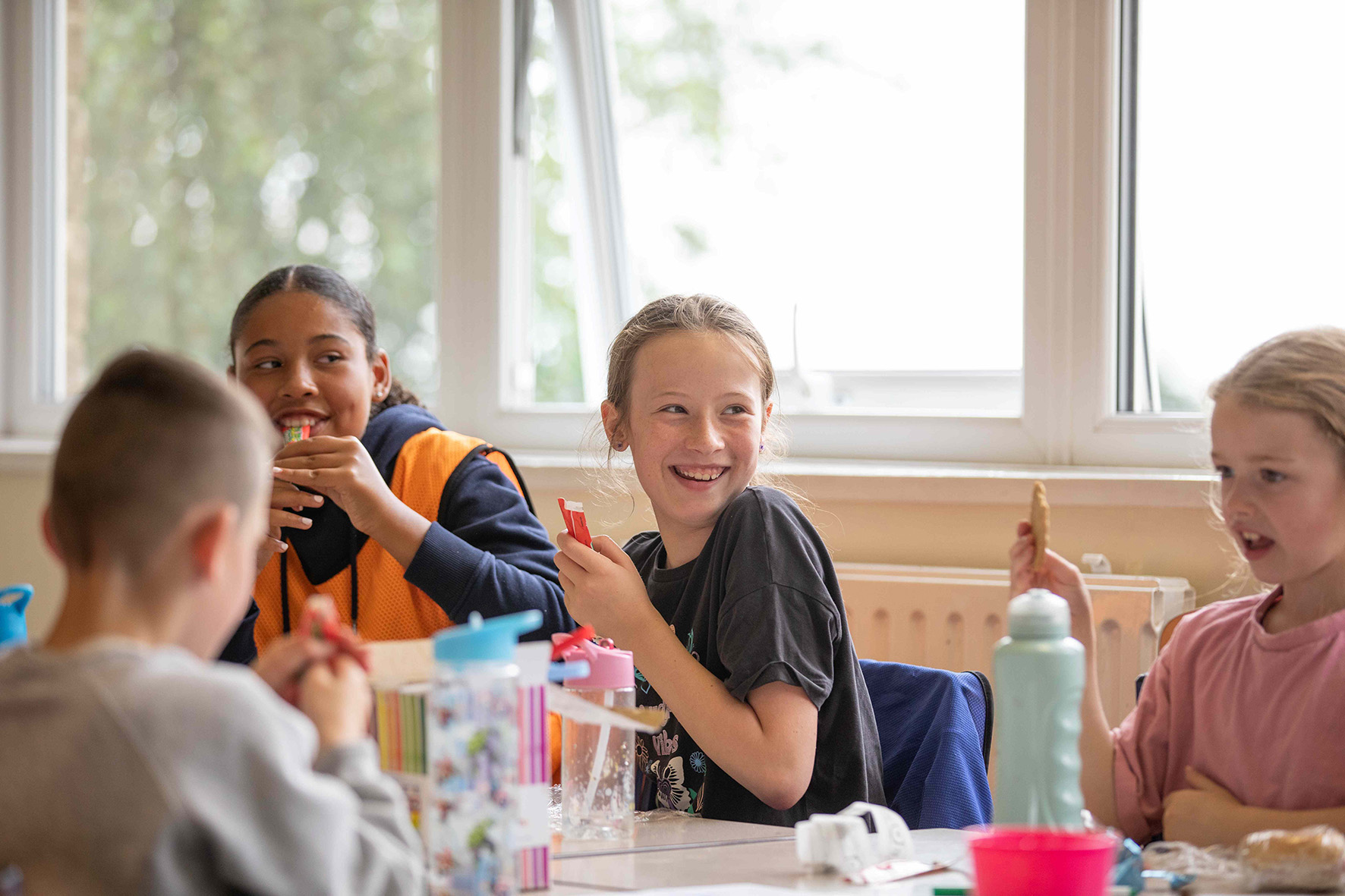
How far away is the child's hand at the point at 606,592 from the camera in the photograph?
53.4 inches

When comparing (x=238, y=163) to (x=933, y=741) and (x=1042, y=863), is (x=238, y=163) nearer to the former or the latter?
(x=933, y=741)

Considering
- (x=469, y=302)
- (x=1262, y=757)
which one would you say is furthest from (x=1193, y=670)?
(x=469, y=302)

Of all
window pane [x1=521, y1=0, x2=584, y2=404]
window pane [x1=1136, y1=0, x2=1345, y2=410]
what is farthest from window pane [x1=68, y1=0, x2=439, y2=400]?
window pane [x1=1136, y1=0, x2=1345, y2=410]

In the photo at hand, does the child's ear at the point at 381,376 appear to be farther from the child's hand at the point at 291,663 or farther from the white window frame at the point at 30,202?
the white window frame at the point at 30,202

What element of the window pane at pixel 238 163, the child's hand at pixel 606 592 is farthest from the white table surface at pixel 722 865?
the window pane at pixel 238 163

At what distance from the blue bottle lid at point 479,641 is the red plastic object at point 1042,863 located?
1.16 feet

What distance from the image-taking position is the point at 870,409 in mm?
2674

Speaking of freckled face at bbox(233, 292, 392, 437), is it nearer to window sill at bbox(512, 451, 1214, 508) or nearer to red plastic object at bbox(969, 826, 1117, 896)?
window sill at bbox(512, 451, 1214, 508)

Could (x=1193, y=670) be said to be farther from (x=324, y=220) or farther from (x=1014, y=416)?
(x=324, y=220)

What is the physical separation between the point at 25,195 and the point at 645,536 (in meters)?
2.71

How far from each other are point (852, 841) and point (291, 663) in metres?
0.49

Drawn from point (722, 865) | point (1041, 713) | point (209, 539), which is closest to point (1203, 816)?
point (1041, 713)

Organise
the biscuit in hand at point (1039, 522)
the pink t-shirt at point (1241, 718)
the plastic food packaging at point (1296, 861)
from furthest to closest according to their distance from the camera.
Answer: the pink t-shirt at point (1241, 718)
the biscuit in hand at point (1039, 522)
the plastic food packaging at point (1296, 861)

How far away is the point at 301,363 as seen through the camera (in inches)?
73.6
